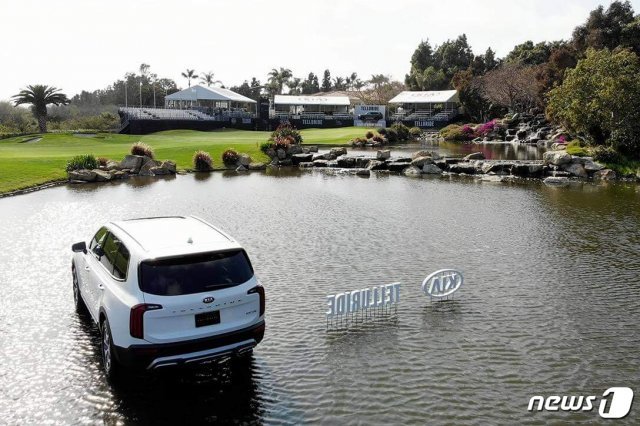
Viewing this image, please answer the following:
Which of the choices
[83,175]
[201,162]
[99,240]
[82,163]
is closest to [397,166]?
[201,162]

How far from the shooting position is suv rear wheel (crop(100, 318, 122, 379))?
31.6 feet

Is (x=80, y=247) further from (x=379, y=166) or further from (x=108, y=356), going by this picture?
(x=379, y=166)

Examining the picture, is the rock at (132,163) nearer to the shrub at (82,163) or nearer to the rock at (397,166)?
the shrub at (82,163)

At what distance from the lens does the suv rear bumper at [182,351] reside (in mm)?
8898

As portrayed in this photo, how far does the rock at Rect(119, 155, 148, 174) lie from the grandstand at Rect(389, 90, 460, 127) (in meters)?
75.2

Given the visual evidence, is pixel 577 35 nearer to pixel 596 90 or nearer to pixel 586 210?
pixel 596 90

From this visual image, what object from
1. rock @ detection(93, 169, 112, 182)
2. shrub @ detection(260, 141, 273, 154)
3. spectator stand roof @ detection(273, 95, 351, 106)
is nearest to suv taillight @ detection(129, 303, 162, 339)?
rock @ detection(93, 169, 112, 182)

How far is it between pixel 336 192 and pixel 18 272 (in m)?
20.7

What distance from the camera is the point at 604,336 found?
1227 centimetres

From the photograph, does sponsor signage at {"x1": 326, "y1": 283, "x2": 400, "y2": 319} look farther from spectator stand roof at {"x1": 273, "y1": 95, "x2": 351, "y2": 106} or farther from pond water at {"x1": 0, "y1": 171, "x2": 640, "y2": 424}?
spectator stand roof at {"x1": 273, "y1": 95, "x2": 351, "y2": 106}

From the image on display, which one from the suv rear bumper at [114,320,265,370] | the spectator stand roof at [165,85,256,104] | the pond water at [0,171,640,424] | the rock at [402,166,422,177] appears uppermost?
the spectator stand roof at [165,85,256,104]

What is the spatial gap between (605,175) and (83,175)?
123 ft

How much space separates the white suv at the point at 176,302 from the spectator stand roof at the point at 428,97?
109 meters

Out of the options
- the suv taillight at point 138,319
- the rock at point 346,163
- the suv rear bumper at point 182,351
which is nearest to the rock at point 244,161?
the rock at point 346,163
